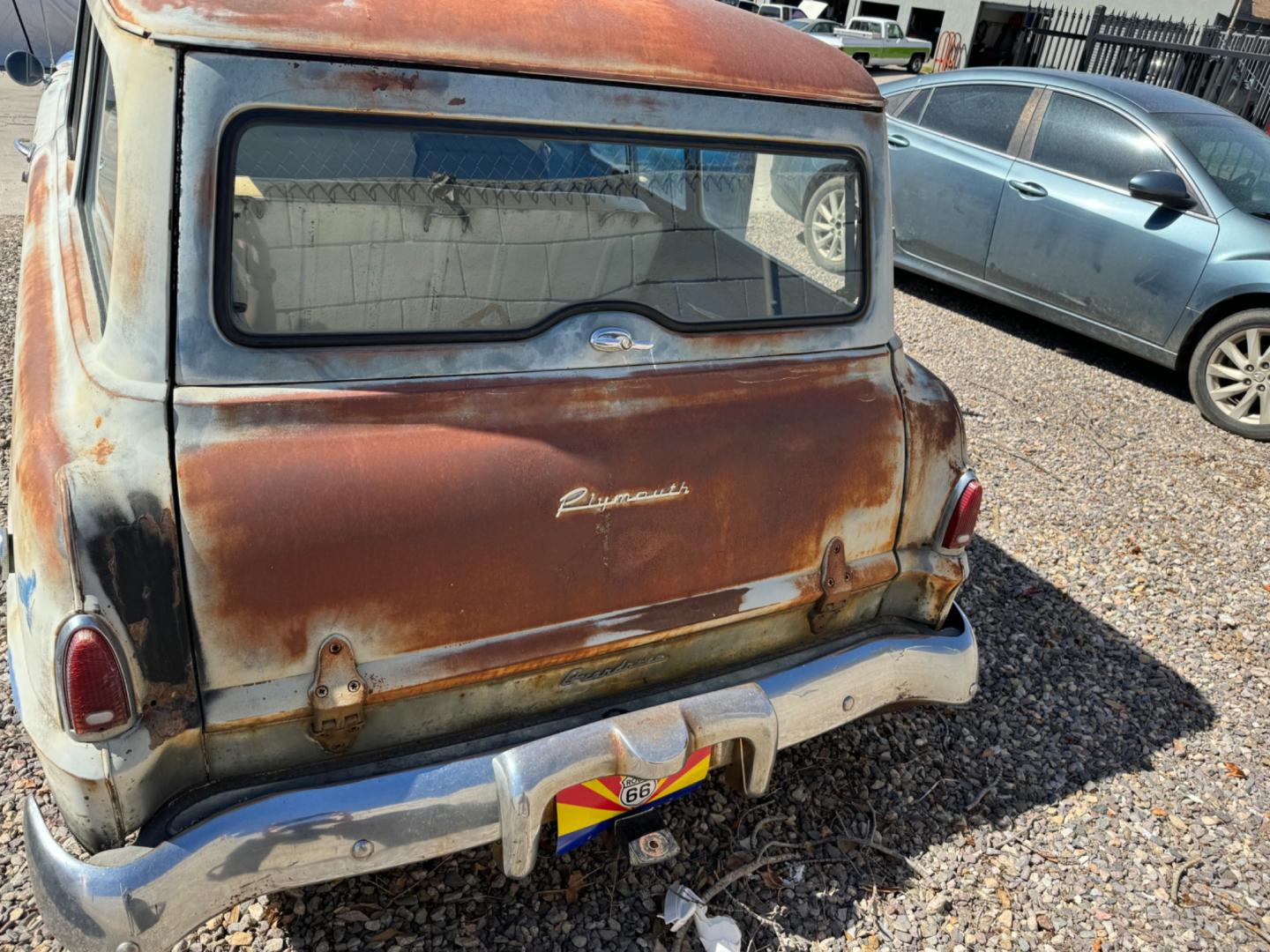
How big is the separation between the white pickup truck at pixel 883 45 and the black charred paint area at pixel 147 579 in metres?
30.7

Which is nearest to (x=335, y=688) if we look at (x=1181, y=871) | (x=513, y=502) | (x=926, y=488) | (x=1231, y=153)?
(x=513, y=502)

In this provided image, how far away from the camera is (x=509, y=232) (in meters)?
2.08

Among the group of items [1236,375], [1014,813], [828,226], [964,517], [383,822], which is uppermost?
[828,226]

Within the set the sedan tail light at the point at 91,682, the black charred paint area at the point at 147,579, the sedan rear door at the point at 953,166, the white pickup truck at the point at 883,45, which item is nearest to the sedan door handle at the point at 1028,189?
the sedan rear door at the point at 953,166

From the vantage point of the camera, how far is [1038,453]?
5.21 meters

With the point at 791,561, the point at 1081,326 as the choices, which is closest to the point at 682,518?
the point at 791,561

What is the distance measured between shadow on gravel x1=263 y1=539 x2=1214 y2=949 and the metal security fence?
40.1 ft

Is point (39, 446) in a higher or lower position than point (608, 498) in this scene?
higher

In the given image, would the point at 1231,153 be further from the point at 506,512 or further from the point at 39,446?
the point at 39,446

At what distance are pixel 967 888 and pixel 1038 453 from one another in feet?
10.4

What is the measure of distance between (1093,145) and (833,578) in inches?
203

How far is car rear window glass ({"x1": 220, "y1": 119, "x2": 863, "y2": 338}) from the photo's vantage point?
1.85 meters

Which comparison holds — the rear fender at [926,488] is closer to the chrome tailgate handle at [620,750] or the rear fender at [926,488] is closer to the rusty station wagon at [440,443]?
the rusty station wagon at [440,443]

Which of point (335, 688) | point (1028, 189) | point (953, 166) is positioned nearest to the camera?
point (335, 688)
